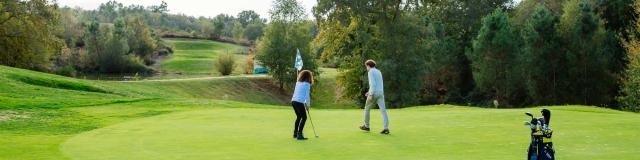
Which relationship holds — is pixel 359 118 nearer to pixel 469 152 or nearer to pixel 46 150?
pixel 469 152

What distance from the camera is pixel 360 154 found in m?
13.6

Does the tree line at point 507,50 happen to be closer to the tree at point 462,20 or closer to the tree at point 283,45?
the tree at point 462,20

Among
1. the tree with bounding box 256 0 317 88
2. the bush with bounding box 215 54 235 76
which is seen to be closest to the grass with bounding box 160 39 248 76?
the bush with bounding box 215 54 235 76

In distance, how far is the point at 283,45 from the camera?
8069 cm

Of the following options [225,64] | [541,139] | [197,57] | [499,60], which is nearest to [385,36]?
[499,60]

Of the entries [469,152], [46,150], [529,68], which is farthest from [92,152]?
[529,68]

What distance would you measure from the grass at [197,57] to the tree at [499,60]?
4941 centimetres

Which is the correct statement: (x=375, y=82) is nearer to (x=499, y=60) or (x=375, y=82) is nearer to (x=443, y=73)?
(x=499, y=60)

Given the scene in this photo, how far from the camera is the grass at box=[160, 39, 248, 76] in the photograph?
12188 centimetres

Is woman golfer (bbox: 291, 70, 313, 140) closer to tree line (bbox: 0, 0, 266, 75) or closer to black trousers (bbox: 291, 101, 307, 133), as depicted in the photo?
black trousers (bbox: 291, 101, 307, 133)

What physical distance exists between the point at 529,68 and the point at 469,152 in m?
47.0

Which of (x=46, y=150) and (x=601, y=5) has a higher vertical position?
(x=601, y=5)

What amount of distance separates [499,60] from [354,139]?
48.3m

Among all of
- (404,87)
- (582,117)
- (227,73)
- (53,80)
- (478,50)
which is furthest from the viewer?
(227,73)
